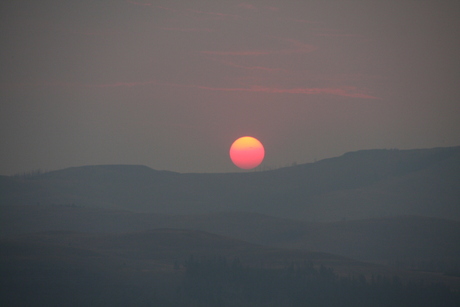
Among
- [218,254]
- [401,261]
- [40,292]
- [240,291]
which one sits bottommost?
[40,292]

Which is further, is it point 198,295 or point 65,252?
point 65,252

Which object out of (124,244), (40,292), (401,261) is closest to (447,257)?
(401,261)

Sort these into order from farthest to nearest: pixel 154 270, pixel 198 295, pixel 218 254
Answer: pixel 218 254 < pixel 154 270 < pixel 198 295

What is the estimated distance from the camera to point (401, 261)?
185750 mm

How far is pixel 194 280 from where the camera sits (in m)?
130

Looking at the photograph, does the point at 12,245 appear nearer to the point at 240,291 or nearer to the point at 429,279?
the point at 240,291

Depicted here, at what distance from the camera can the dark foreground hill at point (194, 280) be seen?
119363 mm

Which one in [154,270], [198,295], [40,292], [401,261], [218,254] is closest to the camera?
[40,292]

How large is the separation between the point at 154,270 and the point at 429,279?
52.4 metres

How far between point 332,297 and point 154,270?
33692mm

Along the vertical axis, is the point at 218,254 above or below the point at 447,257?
below

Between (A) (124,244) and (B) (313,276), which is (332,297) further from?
(A) (124,244)

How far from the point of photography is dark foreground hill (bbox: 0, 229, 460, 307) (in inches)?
4699

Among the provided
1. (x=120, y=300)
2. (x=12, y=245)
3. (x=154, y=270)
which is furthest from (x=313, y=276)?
(x=12, y=245)
